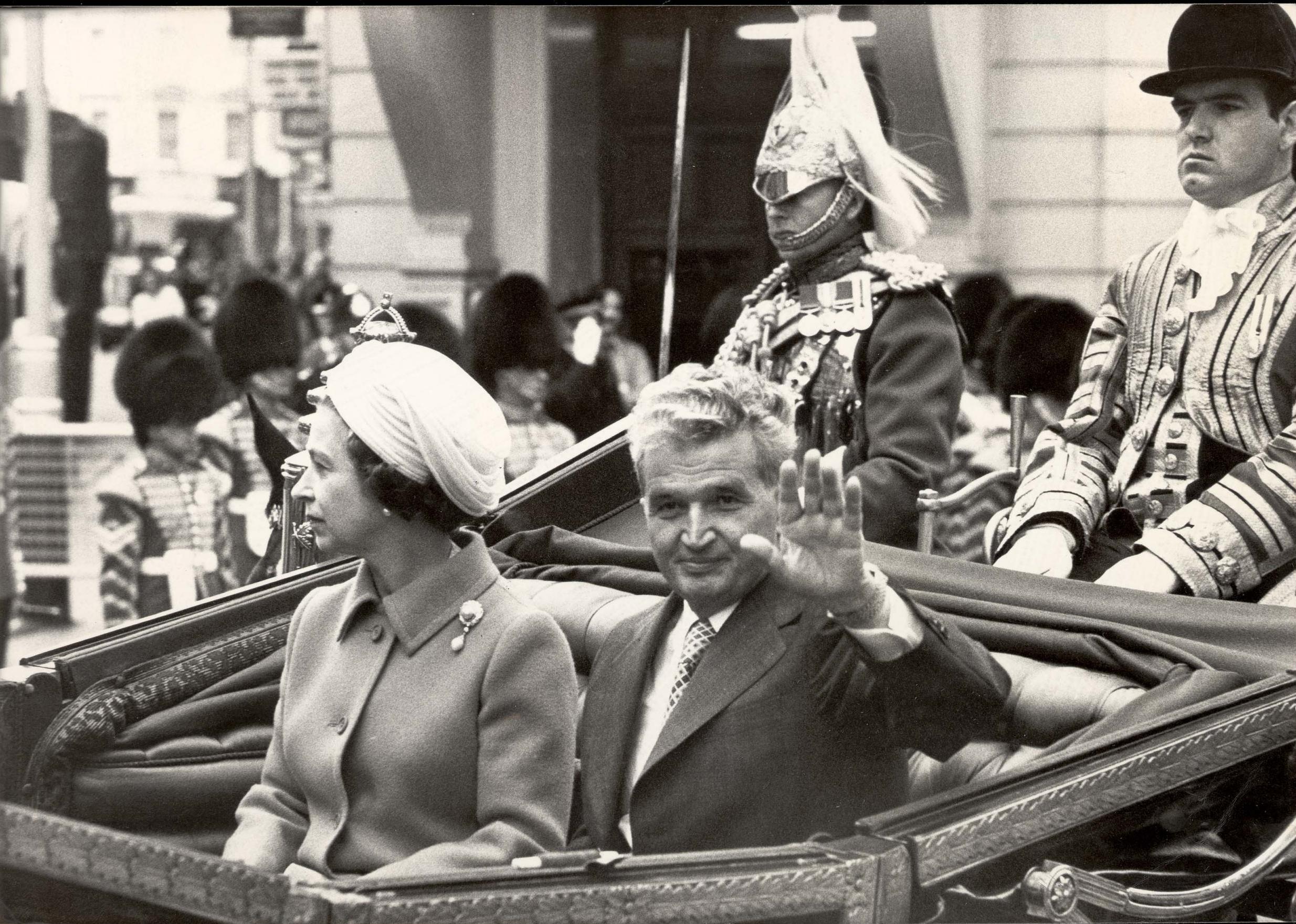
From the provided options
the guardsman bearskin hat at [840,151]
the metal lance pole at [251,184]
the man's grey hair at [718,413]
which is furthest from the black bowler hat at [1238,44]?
the metal lance pole at [251,184]

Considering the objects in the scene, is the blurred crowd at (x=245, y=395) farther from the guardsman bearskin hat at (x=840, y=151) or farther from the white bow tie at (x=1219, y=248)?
the white bow tie at (x=1219, y=248)

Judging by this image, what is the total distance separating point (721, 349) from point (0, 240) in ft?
18.5

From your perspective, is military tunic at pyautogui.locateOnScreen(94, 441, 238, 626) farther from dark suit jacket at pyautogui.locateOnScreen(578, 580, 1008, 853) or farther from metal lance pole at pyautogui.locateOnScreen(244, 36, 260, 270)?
metal lance pole at pyautogui.locateOnScreen(244, 36, 260, 270)

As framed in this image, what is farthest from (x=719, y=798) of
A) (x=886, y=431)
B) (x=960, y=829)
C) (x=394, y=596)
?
(x=886, y=431)

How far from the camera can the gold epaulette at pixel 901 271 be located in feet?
15.9

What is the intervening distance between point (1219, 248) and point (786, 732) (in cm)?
174

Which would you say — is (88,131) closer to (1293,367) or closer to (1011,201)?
(1011,201)

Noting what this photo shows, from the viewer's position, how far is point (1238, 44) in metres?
4.27

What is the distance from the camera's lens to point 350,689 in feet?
11.0

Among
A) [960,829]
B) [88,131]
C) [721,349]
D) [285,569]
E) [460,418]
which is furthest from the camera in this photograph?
[88,131]

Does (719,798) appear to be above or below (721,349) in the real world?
below

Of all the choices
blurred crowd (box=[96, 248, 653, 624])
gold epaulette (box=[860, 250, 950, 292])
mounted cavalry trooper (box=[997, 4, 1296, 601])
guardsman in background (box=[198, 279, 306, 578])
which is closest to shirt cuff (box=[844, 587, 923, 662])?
mounted cavalry trooper (box=[997, 4, 1296, 601])

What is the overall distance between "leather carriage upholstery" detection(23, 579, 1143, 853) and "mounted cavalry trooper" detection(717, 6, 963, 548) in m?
0.92

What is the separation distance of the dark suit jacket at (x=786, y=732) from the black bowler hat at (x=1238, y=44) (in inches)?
65.5
